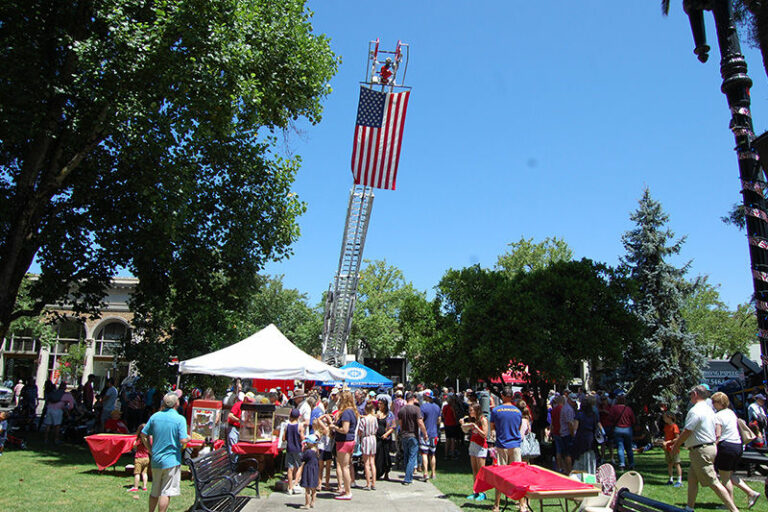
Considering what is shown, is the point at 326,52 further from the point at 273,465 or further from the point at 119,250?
the point at 273,465

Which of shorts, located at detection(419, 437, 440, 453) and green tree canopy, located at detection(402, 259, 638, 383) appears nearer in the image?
shorts, located at detection(419, 437, 440, 453)

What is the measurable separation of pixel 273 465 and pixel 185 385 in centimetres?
1000

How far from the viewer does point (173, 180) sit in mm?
13445

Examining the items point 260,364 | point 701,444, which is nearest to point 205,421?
point 260,364

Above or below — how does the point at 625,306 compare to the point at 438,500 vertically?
above

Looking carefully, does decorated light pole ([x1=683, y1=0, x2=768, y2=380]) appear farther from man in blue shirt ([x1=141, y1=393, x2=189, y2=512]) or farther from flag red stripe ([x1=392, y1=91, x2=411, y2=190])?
flag red stripe ([x1=392, y1=91, x2=411, y2=190])

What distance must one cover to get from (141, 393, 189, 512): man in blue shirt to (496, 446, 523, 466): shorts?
216 inches

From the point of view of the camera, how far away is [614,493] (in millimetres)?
6785

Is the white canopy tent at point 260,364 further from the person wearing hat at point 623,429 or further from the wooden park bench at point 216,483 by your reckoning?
the person wearing hat at point 623,429

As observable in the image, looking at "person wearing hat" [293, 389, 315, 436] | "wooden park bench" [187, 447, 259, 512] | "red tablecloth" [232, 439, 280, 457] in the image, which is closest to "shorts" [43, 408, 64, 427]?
"red tablecloth" [232, 439, 280, 457]

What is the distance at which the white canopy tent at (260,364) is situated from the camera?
12.2 m

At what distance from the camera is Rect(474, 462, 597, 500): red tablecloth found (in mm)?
6391

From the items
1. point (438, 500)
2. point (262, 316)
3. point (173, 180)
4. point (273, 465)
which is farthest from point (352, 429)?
point (262, 316)

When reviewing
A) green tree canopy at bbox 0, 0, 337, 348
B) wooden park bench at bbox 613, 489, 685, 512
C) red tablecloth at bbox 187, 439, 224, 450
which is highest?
green tree canopy at bbox 0, 0, 337, 348
